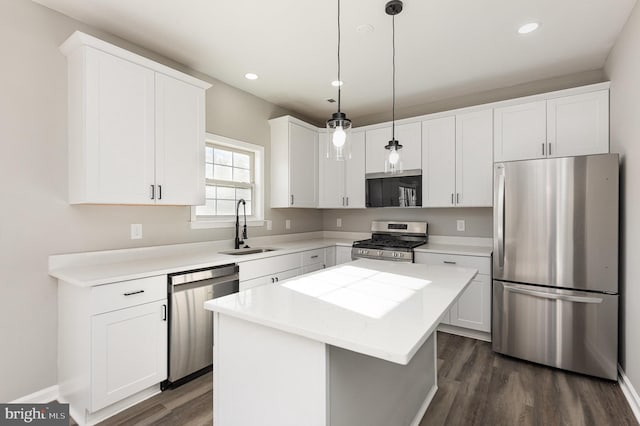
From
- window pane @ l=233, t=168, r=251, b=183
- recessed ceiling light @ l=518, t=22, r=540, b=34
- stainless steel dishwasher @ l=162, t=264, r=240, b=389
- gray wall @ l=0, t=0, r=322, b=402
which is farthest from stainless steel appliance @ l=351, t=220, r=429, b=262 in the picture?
gray wall @ l=0, t=0, r=322, b=402

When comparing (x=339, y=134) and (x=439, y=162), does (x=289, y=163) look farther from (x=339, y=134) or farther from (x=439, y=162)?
(x=339, y=134)

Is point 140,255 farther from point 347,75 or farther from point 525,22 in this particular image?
point 525,22

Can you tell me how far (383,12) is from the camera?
2188mm

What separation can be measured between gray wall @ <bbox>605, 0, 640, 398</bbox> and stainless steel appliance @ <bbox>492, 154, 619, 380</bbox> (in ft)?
0.24

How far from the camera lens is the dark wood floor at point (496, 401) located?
1974 millimetres

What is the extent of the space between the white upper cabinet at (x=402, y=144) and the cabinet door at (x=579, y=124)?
127 cm

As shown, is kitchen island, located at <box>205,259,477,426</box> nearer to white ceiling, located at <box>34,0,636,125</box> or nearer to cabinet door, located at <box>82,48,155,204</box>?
cabinet door, located at <box>82,48,155,204</box>

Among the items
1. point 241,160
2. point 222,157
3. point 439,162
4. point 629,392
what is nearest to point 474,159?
point 439,162

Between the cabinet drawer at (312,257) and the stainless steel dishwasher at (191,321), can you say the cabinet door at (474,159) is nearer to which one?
the cabinet drawer at (312,257)

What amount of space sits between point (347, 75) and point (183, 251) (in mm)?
2379

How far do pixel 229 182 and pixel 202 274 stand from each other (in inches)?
52.5

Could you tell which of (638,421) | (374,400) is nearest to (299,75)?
(374,400)

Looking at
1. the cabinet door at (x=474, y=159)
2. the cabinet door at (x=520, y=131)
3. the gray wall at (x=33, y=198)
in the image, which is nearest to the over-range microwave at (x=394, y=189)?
the cabinet door at (x=474, y=159)

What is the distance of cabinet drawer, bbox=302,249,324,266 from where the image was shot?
3592 mm
